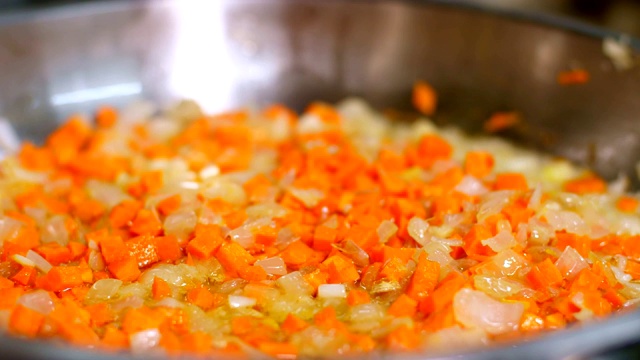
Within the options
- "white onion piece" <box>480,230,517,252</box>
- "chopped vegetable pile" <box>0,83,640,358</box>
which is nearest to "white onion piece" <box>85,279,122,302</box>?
"chopped vegetable pile" <box>0,83,640,358</box>

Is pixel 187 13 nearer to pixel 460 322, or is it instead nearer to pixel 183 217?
pixel 183 217

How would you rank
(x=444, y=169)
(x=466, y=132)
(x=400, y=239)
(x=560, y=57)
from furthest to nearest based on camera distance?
(x=466, y=132)
(x=560, y=57)
(x=444, y=169)
(x=400, y=239)

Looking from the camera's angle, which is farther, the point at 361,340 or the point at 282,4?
the point at 282,4

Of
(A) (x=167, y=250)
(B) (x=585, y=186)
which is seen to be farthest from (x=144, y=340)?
(B) (x=585, y=186)

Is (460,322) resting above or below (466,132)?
below

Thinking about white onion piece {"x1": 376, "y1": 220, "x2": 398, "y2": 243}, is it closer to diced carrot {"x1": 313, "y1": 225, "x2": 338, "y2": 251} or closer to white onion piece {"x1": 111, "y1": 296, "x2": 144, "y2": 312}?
diced carrot {"x1": 313, "y1": 225, "x2": 338, "y2": 251}

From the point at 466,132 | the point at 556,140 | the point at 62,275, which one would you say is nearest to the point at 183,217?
the point at 62,275

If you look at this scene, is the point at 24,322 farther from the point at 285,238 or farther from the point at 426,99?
the point at 426,99
